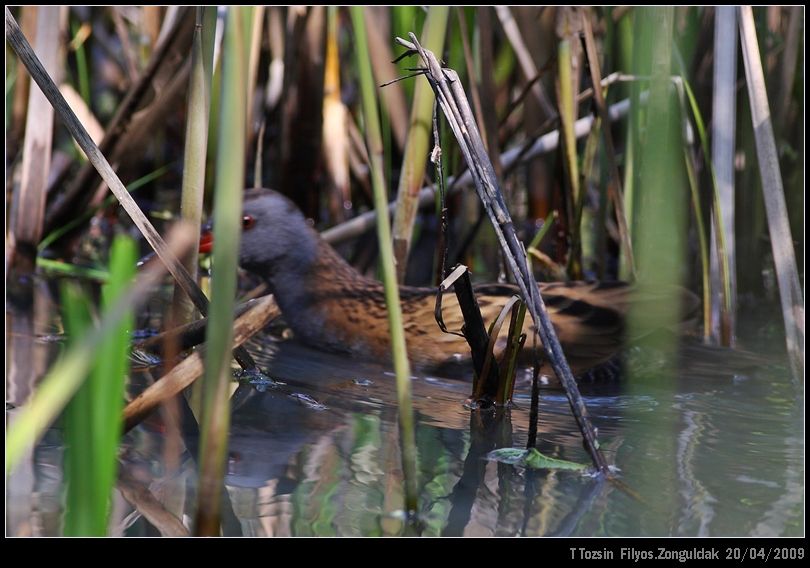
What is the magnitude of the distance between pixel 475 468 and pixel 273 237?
1.67 m

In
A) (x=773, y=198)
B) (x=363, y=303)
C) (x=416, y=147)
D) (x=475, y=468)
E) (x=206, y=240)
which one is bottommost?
(x=475, y=468)

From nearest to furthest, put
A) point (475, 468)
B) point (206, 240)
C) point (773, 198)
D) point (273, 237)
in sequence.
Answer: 1. point (475, 468)
2. point (773, 198)
3. point (206, 240)
4. point (273, 237)

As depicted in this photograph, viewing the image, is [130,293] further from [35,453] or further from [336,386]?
[336,386]

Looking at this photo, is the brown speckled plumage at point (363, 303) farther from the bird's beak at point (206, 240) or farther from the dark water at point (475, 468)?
the dark water at point (475, 468)

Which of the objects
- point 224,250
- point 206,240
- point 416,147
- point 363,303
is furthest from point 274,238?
point 224,250

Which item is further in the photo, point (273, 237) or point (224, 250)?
point (273, 237)

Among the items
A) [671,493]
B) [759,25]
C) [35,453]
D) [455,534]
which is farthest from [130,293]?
[759,25]

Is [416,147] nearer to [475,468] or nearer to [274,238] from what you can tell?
[274,238]

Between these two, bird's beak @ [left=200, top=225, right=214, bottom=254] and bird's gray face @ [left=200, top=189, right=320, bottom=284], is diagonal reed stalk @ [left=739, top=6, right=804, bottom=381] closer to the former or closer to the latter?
bird's gray face @ [left=200, top=189, right=320, bottom=284]

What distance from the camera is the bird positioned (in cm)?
298

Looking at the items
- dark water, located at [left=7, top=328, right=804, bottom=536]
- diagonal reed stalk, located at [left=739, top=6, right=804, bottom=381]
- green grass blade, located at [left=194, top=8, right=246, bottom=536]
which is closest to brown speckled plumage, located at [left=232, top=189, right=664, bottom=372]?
dark water, located at [left=7, top=328, right=804, bottom=536]

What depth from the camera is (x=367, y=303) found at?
3307 millimetres

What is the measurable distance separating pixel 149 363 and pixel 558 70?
1.56 m

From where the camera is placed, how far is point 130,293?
1.14 metres
